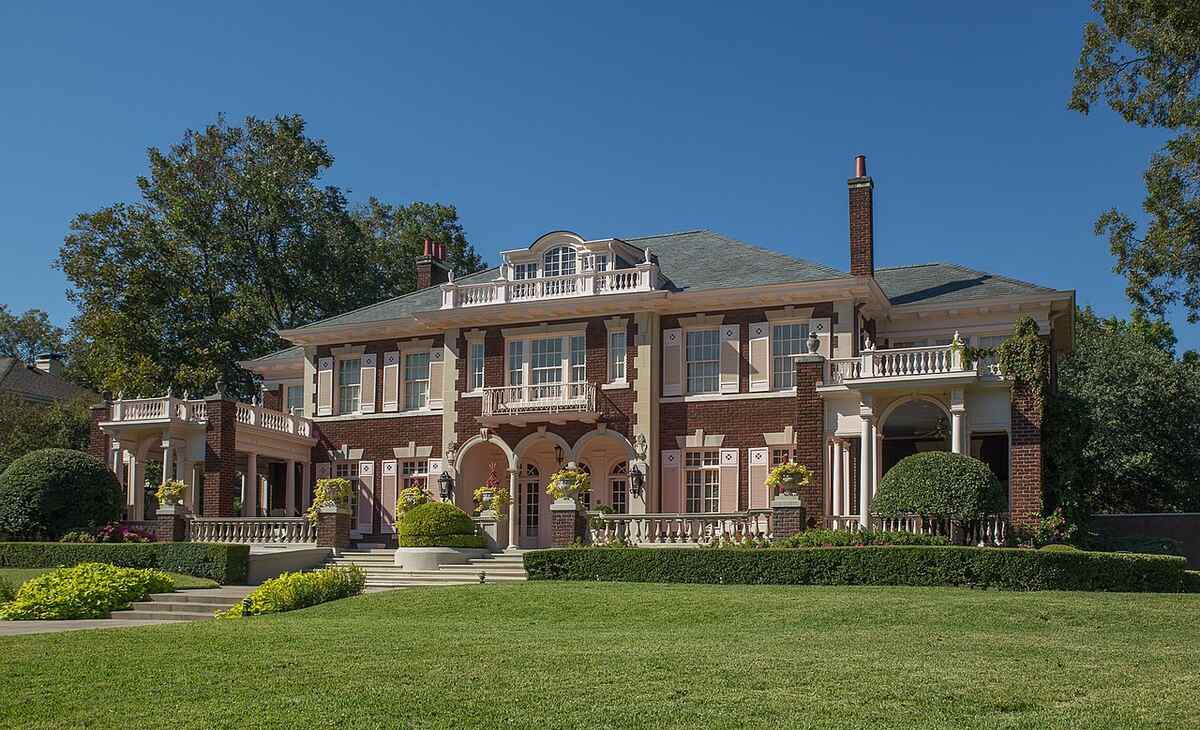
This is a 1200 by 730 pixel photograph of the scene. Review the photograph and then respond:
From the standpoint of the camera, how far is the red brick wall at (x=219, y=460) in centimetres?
3475

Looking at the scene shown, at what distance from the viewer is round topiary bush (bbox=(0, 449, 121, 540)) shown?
102 ft

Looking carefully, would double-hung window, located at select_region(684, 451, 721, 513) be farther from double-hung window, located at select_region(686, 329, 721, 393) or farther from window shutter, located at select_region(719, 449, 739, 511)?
double-hung window, located at select_region(686, 329, 721, 393)

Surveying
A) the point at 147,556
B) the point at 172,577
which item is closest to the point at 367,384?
the point at 147,556

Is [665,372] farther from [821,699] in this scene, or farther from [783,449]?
[821,699]

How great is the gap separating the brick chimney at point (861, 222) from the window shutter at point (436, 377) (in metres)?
11.8

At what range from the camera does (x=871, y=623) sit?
16.4 metres

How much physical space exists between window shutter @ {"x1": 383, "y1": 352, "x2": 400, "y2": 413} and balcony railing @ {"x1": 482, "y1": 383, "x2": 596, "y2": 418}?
3.73m

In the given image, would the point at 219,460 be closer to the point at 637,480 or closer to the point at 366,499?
the point at 366,499

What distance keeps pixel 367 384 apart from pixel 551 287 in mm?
6723

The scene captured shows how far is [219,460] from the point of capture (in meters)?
34.8

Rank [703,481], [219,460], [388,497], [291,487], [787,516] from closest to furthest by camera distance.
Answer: [787,516], [703,481], [219,460], [388,497], [291,487]

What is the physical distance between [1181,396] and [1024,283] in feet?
41.0

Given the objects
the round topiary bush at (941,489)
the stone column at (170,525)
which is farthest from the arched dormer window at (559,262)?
the round topiary bush at (941,489)

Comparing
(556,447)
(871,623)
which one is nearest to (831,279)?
(556,447)
